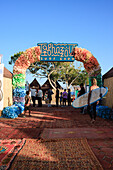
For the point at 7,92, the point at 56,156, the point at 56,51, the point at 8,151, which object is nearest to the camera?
the point at 56,156

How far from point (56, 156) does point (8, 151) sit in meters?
0.99

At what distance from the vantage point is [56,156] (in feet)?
10.9

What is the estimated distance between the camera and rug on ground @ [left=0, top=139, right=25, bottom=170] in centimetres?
294

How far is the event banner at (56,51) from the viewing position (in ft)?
38.1

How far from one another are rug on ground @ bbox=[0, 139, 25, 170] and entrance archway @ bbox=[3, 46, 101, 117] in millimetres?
6630

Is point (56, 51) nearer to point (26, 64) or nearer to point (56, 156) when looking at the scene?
point (26, 64)

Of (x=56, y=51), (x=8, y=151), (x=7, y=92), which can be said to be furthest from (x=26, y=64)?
(x=8, y=151)

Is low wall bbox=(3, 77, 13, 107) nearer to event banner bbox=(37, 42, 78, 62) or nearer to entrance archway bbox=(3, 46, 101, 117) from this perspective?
entrance archway bbox=(3, 46, 101, 117)

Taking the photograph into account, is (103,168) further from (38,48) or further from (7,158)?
(38,48)

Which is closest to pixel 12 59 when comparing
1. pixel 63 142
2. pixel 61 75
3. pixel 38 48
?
pixel 61 75

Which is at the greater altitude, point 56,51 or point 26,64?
point 56,51

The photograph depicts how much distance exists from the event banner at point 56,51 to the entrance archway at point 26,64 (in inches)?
10.2

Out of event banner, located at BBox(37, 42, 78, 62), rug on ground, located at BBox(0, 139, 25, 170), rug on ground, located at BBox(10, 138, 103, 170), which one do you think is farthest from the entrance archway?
rug on ground, located at BBox(10, 138, 103, 170)

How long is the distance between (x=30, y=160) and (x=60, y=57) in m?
9.09
